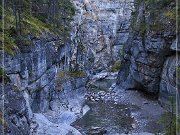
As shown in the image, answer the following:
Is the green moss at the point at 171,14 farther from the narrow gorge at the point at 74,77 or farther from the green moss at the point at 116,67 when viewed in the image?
the green moss at the point at 116,67

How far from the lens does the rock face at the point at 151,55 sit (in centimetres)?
5419

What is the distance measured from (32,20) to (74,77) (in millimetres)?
11297

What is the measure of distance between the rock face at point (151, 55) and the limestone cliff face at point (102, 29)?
18.6 m

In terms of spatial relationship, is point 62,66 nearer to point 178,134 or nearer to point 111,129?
point 111,129

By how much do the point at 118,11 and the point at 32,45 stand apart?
59332 mm

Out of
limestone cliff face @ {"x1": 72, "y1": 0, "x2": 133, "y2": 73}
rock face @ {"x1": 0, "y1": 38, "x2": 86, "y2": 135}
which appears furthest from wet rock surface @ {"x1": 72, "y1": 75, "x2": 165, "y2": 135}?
limestone cliff face @ {"x1": 72, "y1": 0, "x2": 133, "y2": 73}

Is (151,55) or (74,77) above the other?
(151,55)

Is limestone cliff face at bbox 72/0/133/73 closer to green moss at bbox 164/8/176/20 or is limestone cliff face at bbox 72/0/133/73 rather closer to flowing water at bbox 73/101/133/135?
flowing water at bbox 73/101/133/135

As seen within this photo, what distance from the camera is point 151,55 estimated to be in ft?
197

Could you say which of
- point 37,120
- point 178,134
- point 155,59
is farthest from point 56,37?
point 178,134

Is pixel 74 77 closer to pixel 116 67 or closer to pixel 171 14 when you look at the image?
pixel 171 14

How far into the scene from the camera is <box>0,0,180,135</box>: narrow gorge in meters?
37.9

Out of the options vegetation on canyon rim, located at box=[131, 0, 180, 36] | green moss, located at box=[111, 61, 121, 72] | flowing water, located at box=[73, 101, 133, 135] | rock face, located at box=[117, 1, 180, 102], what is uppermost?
vegetation on canyon rim, located at box=[131, 0, 180, 36]

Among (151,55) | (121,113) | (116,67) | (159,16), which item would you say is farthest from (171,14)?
(116,67)
